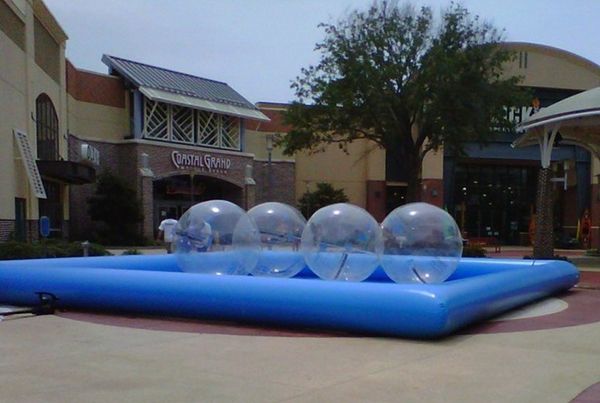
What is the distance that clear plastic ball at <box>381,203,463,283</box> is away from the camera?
444 inches

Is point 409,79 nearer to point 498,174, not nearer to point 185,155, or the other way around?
point 185,155

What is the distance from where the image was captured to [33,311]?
452 inches

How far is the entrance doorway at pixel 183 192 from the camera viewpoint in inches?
1582

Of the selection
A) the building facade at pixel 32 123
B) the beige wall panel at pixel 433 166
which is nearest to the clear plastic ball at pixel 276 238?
the building facade at pixel 32 123

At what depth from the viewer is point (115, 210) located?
34.0m

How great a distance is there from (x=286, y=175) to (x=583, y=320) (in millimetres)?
33758

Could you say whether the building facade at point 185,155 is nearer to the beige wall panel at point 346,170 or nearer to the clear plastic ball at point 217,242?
the beige wall panel at point 346,170

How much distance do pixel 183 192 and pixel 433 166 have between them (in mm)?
14886

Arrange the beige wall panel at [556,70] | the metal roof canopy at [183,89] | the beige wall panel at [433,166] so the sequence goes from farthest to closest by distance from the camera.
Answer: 1. the beige wall panel at [433,166]
2. the beige wall panel at [556,70]
3. the metal roof canopy at [183,89]

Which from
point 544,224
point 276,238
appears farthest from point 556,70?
point 276,238

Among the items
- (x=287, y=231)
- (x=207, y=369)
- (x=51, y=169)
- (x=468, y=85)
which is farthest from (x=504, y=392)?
(x=51, y=169)

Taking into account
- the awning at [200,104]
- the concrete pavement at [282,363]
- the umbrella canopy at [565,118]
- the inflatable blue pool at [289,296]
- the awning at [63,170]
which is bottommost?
the concrete pavement at [282,363]

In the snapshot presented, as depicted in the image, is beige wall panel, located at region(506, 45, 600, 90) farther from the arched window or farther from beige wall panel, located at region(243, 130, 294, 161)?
the arched window

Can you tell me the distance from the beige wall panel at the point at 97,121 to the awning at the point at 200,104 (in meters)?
2.44
